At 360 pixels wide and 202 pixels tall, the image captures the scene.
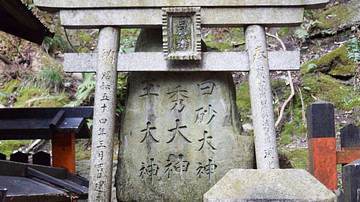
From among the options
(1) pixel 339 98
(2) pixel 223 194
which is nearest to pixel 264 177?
(2) pixel 223 194

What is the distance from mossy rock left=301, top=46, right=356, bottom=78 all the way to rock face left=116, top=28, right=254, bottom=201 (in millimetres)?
5442

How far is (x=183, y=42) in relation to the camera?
197 inches

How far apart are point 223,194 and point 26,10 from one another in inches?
163

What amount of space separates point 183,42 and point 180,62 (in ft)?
0.81

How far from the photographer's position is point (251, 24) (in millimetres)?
5109

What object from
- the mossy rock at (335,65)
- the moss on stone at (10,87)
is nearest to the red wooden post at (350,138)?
the mossy rock at (335,65)

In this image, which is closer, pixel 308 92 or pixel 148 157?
pixel 148 157

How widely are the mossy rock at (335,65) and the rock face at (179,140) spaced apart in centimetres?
544

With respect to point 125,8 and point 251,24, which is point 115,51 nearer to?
point 125,8

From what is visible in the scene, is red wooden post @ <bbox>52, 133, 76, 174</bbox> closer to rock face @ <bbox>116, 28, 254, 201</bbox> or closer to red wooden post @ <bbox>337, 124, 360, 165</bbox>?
rock face @ <bbox>116, 28, 254, 201</bbox>

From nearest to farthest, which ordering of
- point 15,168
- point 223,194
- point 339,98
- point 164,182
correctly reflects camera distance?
point 223,194 → point 15,168 → point 164,182 → point 339,98

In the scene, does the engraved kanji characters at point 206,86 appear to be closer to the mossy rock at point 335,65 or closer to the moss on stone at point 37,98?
the mossy rock at point 335,65

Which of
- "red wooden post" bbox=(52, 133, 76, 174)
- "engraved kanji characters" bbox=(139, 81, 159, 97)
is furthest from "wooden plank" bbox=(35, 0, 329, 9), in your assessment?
"red wooden post" bbox=(52, 133, 76, 174)

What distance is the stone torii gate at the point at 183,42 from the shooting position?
4906mm
